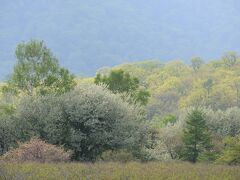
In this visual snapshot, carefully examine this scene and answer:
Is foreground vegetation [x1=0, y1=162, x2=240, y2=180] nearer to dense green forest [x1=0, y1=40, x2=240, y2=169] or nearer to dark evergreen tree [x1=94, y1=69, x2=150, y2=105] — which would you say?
dense green forest [x1=0, y1=40, x2=240, y2=169]

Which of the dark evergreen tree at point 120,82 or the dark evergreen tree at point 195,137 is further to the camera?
the dark evergreen tree at point 120,82

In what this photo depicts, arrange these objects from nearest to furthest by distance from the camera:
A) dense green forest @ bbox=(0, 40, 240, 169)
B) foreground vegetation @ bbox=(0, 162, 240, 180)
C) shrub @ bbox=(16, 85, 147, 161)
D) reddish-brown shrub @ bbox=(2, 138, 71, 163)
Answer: foreground vegetation @ bbox=(0, 162, 240, 180) → reddish-brown shrub @ bbox=(2, 138, 71, 163) → dense green forest @ bbox=(0, 40, 240, 169) → shrub @ bbox=(16, 85, 147, 161)

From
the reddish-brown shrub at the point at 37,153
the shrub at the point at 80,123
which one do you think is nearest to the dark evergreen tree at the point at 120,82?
the shrub at the point at 80,123

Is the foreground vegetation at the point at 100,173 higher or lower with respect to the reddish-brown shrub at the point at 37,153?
lower

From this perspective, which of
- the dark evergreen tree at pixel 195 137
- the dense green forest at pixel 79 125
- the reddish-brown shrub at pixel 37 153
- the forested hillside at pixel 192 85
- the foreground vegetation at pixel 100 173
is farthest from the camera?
the forested hillside at pixel 192 85

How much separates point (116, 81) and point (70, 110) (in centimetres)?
1745

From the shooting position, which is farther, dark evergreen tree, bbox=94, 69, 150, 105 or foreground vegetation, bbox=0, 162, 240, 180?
dark evergreen tree, bbox=94, 69, 150, 105

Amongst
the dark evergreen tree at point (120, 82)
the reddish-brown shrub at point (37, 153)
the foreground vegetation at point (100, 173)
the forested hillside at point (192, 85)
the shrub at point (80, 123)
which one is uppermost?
the forested hillside at point (192, 85)

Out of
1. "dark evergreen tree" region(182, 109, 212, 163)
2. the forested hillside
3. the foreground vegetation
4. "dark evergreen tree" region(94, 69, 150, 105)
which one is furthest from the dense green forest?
the forested hillside

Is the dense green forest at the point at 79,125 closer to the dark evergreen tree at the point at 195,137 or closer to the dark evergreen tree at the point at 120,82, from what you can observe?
the dark evergreen tree at the point at 195,137

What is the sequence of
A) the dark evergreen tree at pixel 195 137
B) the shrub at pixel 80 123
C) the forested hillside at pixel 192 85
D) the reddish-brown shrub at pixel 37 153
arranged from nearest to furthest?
the reddish-brown shrub at pixel 37 153
the shrub at pixel 80 123
the dark evergreen tree at pixel 195 137
the forested hillside at pixel 192 85

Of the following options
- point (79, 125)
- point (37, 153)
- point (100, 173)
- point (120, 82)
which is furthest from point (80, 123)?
point (120, 82)

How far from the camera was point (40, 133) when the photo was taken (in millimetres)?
29656

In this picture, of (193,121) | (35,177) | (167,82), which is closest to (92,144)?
(193,121)
